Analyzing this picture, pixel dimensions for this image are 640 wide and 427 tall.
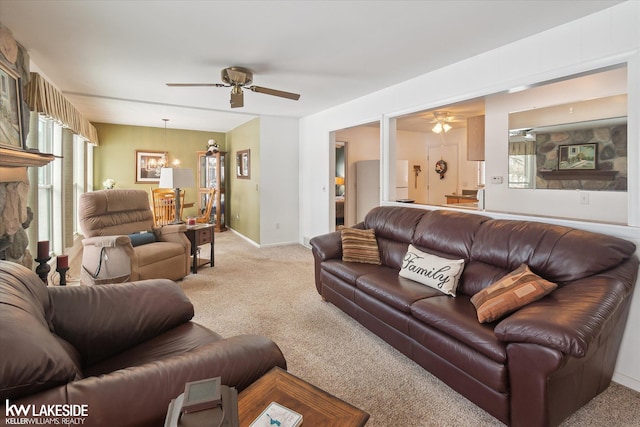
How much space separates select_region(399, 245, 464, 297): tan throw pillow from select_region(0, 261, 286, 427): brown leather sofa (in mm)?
1540

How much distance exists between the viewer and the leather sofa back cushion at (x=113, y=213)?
3.68 meters

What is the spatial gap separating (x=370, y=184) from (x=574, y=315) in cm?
533

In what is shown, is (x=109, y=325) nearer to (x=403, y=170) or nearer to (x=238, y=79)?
(x=238, y=79)

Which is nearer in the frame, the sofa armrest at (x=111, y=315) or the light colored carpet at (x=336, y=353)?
the sofa armrest at (x=111, y=315)

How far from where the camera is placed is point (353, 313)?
2.89 m

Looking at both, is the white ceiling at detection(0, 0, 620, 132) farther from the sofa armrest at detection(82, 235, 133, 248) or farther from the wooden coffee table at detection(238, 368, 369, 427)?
the wooden coffee table at detection(238, 368, 369, 427)

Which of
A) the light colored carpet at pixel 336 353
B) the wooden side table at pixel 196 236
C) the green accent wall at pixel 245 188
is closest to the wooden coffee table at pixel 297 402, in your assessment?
the light colored carpet at pixel 336 353

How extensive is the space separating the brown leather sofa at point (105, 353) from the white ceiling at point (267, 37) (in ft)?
6.30

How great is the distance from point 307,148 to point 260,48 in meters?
3.17

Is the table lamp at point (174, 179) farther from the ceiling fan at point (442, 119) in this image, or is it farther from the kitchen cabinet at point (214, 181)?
the ceiling fan at point (442, 119)

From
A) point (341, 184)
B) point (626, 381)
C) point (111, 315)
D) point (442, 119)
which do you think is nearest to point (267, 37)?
point (111, 315)

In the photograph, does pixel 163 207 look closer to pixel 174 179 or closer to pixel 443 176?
pixel 174 179

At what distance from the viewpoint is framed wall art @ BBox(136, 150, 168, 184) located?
732 centimetres

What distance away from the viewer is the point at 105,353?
5.22ft
